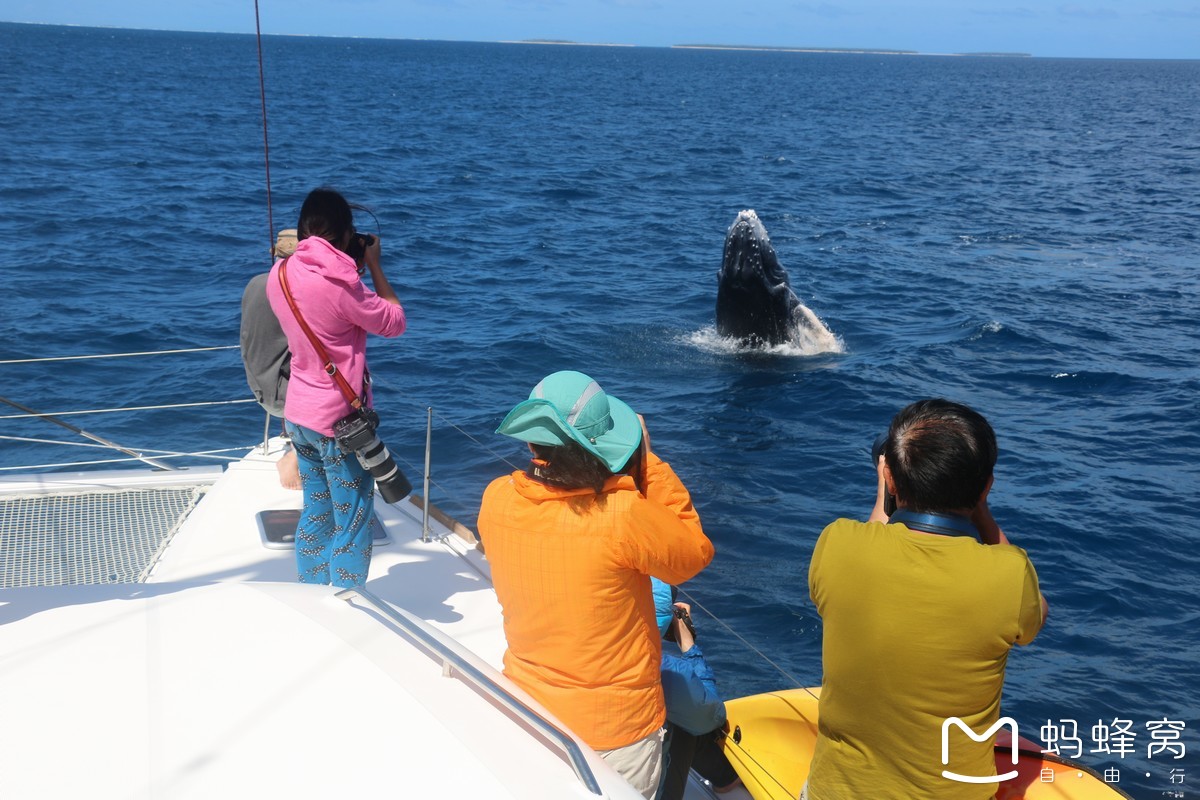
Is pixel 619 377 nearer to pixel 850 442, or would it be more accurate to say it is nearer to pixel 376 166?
pixel 850 442

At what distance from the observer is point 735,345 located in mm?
14930

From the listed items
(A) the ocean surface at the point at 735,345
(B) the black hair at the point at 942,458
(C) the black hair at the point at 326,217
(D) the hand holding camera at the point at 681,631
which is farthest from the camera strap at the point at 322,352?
(B) the black hair at the point at 942,458

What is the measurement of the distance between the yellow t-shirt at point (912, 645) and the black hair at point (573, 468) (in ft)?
1.94

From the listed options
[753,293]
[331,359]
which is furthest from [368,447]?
[753,293]

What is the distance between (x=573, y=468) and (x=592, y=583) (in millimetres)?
305

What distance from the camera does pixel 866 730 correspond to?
262 cm

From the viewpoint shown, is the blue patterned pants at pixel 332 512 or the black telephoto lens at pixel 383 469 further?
the blue patterned pants at pixel 332 512

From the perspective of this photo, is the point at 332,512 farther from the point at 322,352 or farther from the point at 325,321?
the point at 325,321

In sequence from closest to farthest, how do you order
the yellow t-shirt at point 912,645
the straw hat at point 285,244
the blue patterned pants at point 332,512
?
the yellow t-shirt at point 912,645 < the blue patterned pants at point 332,512 < the straw hat at point 285,244

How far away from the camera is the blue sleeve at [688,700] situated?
3422 mm

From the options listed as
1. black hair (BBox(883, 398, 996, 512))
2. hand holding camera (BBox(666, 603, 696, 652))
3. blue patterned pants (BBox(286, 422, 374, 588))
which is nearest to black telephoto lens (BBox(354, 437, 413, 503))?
blue patterned pants (BBox(286, 422, 374, 588))

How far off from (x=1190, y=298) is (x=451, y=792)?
1885cm

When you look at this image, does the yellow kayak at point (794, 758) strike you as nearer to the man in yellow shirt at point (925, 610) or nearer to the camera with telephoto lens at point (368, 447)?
the man in yellow shirt at point (925, 610)

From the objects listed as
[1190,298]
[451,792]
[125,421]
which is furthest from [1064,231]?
[451,792]
